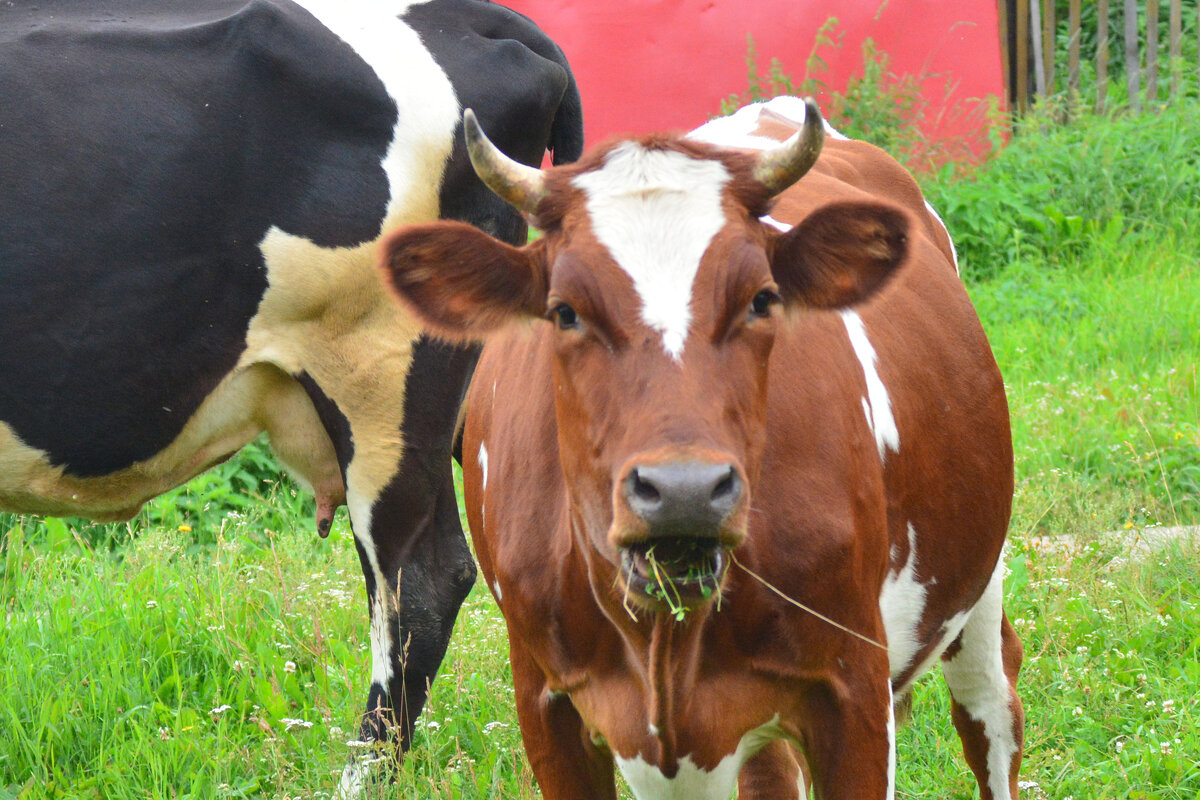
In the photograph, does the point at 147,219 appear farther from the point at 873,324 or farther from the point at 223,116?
the point at 873,324

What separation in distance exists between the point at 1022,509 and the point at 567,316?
335cm

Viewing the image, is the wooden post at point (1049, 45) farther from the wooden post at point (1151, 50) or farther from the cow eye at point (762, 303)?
the cow eye at point (762, 303)

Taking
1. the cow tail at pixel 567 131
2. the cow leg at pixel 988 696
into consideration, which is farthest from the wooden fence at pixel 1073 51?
the cow leg at pixel 988 696

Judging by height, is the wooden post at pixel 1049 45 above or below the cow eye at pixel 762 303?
below

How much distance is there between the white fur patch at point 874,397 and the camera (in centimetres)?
297

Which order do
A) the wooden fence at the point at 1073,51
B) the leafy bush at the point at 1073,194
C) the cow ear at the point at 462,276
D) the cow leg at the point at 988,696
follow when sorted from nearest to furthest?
1. the cow ear at the point at 462,276
2. the cow leg at the point at 988,696
3. the leafy bush at the point at 1073,194
4. the wooden fence at the point at 1073,51

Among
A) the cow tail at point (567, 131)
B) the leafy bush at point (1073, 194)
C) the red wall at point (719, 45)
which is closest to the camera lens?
the cow tail at point (567, 131)

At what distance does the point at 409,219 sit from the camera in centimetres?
381

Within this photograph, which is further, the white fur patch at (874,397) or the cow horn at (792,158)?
the white fur patch at (874,397)

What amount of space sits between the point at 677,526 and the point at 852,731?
2.49 ft

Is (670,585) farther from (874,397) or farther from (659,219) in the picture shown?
(874,397)

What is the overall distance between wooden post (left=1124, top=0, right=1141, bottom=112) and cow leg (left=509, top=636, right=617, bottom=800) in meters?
8.39

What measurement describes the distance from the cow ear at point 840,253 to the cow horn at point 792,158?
0.09 metres

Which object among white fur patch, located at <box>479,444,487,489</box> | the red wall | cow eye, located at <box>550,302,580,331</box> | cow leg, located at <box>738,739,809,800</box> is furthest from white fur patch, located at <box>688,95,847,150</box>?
the red wall
